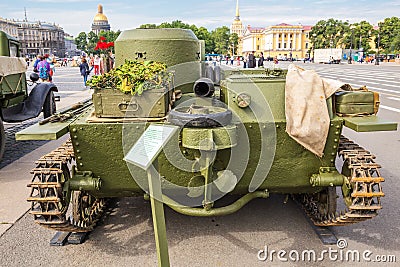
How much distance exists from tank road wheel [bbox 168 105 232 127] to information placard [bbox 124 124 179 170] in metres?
0.42

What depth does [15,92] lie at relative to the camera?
8352mm

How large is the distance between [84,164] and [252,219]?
6.73ft

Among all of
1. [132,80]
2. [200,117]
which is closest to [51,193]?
[132,80]

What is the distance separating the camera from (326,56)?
64.9 m

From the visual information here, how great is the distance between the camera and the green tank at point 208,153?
3781 mm

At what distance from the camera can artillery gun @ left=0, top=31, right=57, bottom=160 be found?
782cm

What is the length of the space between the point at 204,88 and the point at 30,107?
6206 mm

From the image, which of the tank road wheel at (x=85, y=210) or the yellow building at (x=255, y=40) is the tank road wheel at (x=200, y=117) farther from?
the yellow building at (x=255, y=40)

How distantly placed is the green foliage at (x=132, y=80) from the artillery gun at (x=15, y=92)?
4037 mm

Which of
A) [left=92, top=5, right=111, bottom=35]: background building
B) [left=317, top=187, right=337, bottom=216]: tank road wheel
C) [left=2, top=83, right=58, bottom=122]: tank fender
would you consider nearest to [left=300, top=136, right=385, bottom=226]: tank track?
[left=317, top=187, right=337, bottom=216]: tank road wheel

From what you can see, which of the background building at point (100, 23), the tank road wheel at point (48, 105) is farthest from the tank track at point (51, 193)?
the background building at point (100, 23)

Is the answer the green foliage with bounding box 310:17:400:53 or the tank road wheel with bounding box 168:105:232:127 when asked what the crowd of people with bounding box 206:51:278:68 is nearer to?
the tank road wheel with bounding box 168:105:232:127

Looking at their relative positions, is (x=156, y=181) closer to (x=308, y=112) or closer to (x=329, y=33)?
(x=308, y=112)

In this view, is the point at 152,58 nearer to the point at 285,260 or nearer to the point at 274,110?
the point at 274,110
